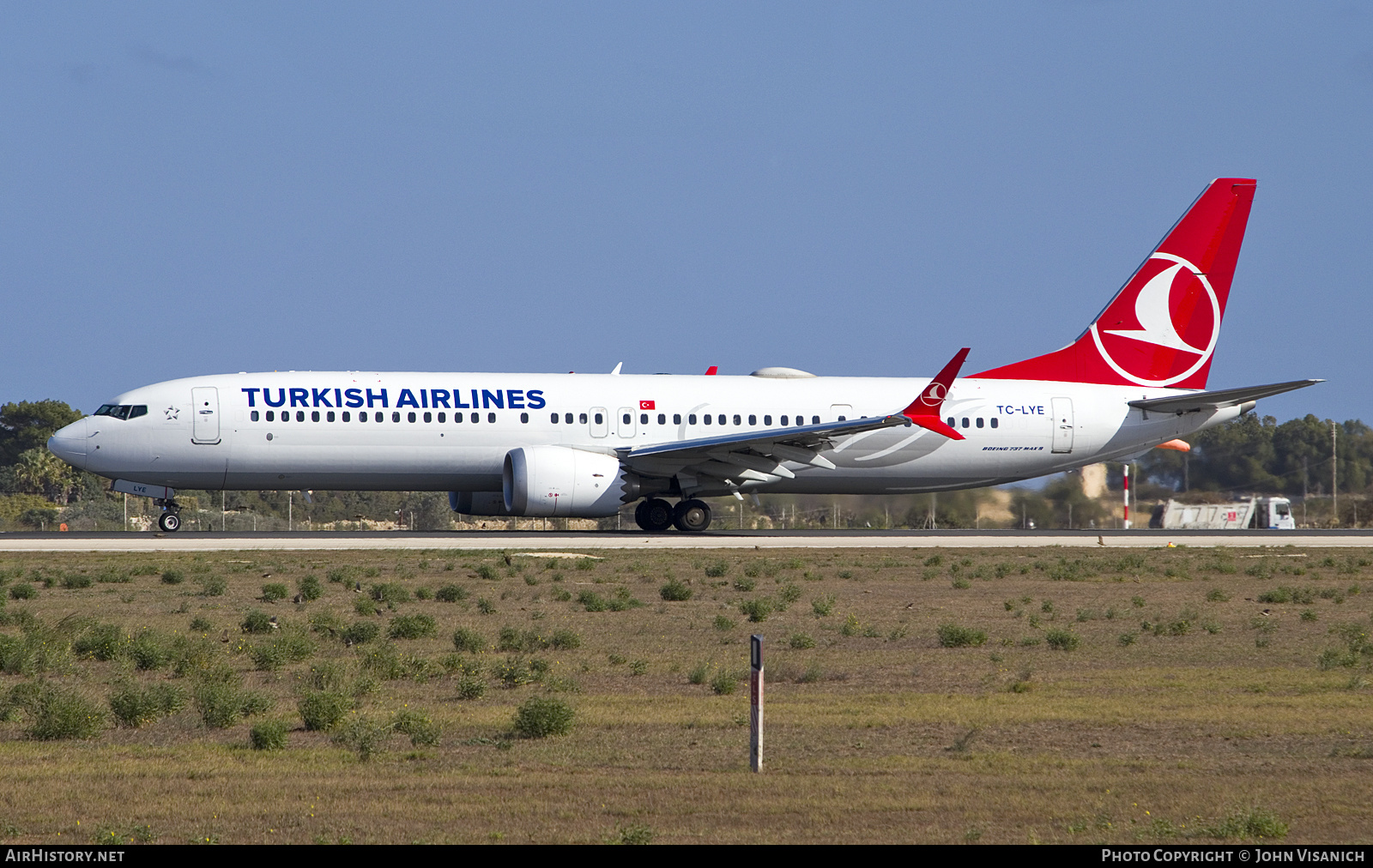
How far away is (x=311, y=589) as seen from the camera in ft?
64.5

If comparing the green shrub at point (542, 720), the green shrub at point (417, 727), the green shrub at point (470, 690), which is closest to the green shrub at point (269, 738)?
the green shrub at point (417, 727)

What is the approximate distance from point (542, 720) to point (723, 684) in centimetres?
248

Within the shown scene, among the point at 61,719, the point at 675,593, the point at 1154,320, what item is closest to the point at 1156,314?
the point at 1154,320

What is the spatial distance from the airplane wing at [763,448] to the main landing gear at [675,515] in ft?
3.79

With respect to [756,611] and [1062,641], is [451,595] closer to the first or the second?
[756,611]

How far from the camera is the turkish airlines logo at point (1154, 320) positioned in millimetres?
36406

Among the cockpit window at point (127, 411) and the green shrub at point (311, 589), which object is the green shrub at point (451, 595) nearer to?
the green shrub at point (311, 589)

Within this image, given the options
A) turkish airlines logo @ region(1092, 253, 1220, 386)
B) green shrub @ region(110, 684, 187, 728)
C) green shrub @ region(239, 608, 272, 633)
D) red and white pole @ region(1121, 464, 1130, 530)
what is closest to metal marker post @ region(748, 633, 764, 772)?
green shrub @ region(110, 684, 187, 728)

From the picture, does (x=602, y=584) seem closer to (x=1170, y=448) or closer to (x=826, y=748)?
(x=826, y=748)

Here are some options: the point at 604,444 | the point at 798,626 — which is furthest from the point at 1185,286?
the point at 798,626

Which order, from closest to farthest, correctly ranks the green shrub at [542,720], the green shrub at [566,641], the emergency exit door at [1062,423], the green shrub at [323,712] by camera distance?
the green shrub at [542,720]
the green shrub at [323,712]
the green shrub at [566,641]
the emergency exit door at [1062,423]

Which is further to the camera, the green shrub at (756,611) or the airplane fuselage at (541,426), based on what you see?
the airplane fuselage at (541,426)

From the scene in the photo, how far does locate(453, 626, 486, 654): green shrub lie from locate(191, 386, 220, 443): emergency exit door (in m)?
17.1

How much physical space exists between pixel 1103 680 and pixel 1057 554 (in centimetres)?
1689
